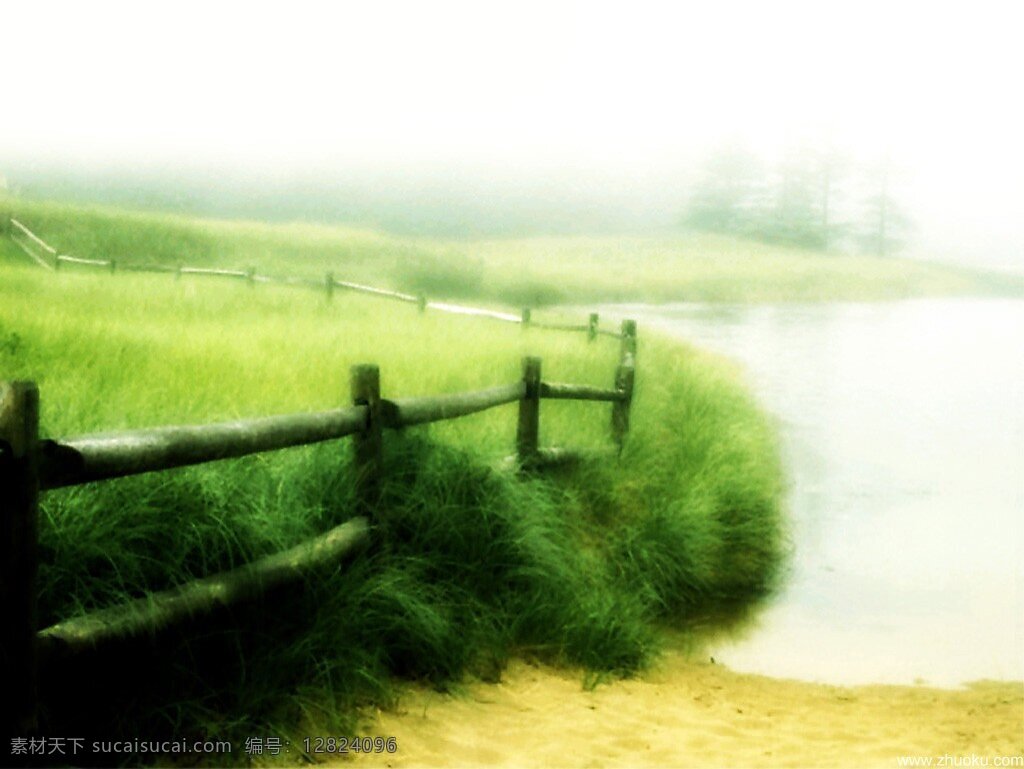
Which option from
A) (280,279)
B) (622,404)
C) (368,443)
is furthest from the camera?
(280,279)

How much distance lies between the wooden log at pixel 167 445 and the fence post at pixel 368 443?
311mm

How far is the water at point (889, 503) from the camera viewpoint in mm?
7184

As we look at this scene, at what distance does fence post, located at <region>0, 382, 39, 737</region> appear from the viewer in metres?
2.80

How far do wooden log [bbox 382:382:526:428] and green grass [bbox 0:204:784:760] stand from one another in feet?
0.48

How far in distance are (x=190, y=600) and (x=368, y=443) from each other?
136 cm

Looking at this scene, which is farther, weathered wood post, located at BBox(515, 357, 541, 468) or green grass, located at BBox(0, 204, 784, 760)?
weathered wood post, located at BBox(515, 357, 541, 468)

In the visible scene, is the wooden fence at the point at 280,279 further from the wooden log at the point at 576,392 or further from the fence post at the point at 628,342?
the wooden log at the point at 576,392

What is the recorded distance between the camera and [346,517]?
474 cm

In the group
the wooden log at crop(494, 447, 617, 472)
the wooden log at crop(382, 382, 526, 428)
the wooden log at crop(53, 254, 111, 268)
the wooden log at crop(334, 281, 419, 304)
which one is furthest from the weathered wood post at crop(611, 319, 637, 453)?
the wooden log at crop(53, 254, 111, 268)

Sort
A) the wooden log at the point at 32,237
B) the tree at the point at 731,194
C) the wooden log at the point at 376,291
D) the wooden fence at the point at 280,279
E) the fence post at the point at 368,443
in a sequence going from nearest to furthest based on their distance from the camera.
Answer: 1. the fence post at the point at 368,443
2. the wooden log at the point at 32,237
3. the wooden fence at the point at 280,279
4. the wooden log at the point at 376,291
5. the tree at the point at 731,194

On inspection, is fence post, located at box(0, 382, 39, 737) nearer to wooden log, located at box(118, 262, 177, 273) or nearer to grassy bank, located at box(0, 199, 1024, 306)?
grassy bank, located at box(0, 199, 1024, 306)

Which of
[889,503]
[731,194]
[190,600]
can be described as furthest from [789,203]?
[190,600]

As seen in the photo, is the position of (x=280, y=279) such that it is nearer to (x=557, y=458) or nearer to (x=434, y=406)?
(x=557, y=458)

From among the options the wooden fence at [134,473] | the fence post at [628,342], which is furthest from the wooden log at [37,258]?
the wooden fence at [134,473]
